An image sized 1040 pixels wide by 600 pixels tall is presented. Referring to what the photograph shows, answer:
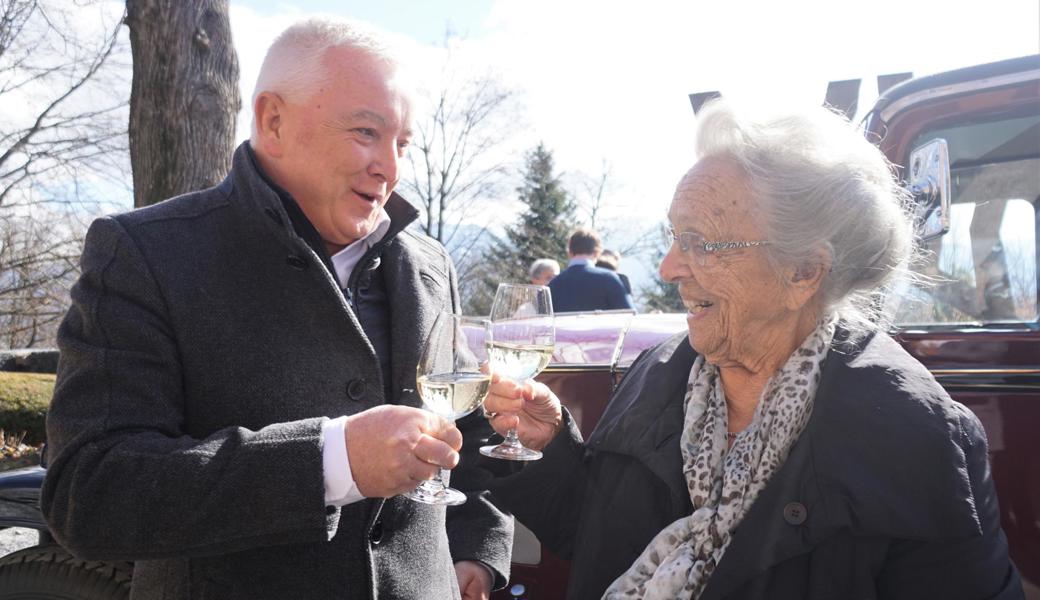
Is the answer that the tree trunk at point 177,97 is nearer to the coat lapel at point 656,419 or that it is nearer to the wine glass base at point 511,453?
the coat lapel at point 656,419

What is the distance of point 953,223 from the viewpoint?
307cm

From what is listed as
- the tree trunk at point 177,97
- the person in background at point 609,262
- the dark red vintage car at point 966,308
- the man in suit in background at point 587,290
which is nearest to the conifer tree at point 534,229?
the person in background at point 609,262

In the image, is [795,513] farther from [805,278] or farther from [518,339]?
[518,339]

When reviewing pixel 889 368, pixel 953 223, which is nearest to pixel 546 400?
pixel 889 368

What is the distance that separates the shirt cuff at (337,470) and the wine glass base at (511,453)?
445 millimetres

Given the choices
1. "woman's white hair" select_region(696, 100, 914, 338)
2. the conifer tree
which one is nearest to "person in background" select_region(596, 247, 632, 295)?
"woman's white hair" select_region(696, 100, 914, 338)

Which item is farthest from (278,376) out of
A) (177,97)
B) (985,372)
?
(177,97)

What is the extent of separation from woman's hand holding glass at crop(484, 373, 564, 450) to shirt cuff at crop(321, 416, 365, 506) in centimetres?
49

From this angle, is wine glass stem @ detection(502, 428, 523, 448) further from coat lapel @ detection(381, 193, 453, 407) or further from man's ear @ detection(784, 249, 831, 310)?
man's ear @ detection(784, 249, 831, 310)

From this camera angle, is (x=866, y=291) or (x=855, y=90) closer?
(x=866, y=291)

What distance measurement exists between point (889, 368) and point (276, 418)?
1378mm

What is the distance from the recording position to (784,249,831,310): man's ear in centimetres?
194

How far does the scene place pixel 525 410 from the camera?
215 cm

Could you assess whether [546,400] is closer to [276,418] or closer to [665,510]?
[665,510]
